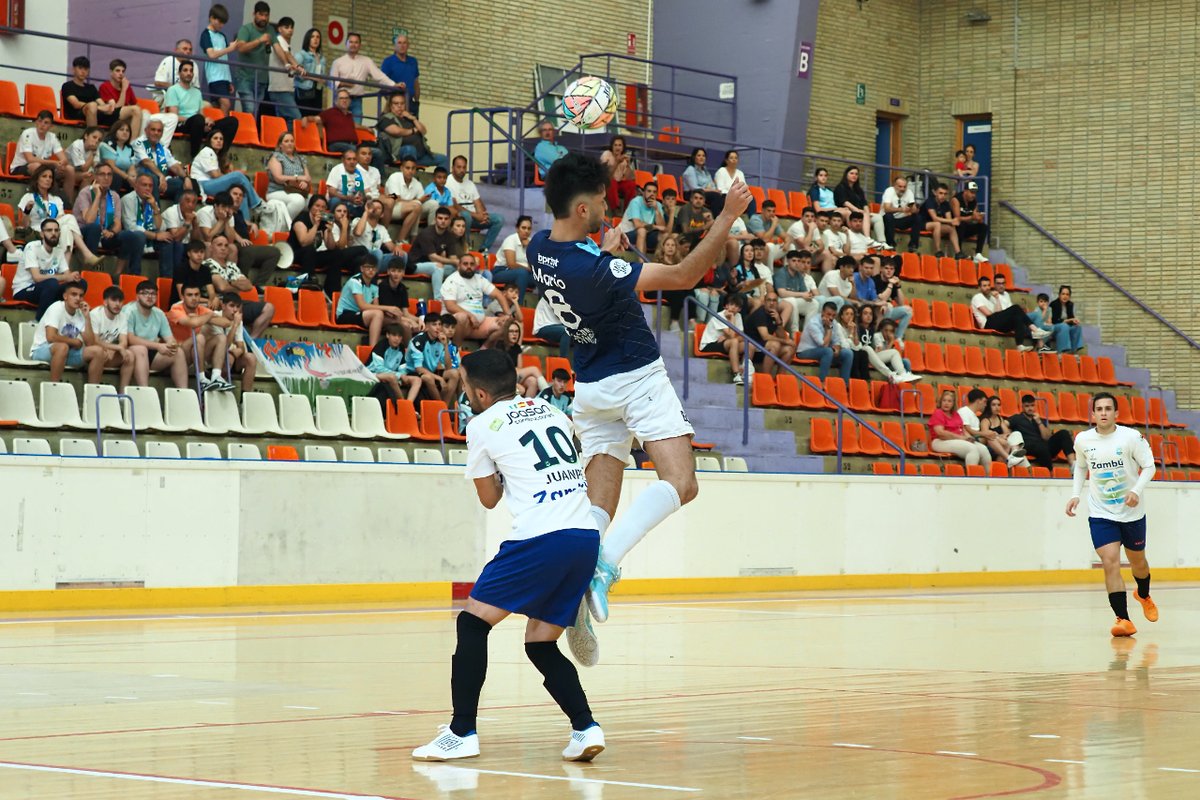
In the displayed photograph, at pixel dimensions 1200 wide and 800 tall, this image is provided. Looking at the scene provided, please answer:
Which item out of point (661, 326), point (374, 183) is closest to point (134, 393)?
point (374, 183)

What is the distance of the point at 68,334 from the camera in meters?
16.2

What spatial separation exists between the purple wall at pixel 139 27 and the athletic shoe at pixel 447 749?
17.8 metres

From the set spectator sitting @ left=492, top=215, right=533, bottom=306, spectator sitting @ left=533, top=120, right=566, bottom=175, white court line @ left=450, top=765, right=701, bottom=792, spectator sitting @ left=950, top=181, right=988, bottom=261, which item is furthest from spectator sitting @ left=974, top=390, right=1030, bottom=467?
white court line @ left=450, top=765, right=701, bottom=792

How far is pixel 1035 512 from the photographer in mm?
21922

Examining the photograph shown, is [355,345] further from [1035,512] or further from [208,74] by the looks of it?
[1035,512]

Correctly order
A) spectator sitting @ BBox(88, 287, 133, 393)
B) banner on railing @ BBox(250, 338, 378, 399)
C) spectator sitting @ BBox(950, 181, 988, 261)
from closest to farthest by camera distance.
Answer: spectator sitting @ BBox(88, 287, 133, 393), banner on railing @ BBox(250, 338, 378, 399), spectator sitting @ BBox(950, 181, 988, 261)

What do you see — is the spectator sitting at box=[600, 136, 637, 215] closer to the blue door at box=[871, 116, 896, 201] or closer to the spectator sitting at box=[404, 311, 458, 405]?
the spectator sitting at box=[404, 311, 458, 405]

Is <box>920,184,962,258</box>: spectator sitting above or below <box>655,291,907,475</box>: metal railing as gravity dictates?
above

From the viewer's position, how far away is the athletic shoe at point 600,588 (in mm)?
7035

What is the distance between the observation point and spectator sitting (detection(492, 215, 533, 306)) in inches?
827

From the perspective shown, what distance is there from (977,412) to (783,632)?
10700 mm

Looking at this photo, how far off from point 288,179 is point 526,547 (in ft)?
47.2

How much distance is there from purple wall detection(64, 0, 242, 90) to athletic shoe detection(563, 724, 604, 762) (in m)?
17.9

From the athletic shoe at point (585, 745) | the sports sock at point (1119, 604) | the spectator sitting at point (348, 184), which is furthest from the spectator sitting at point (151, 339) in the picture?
the athletic shoe at point (585, 745)
